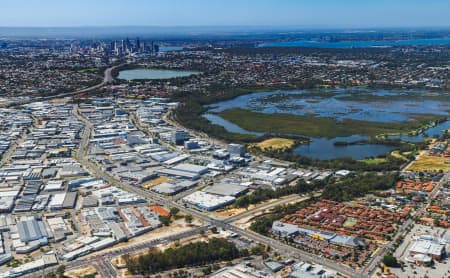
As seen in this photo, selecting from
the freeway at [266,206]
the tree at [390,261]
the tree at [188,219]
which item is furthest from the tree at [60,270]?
the tree at [390,261]

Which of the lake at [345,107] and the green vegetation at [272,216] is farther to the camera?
the lake at [345,107]

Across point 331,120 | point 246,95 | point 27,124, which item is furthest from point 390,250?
point 246,95

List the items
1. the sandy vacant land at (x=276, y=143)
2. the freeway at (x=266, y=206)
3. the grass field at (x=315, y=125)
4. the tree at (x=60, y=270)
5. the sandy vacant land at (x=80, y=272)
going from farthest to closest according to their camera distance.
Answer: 1. the grass field at (x=315, y=125)
2. the sandy vacant land at (x=276, y=143)
3. the freeway at (x=266, y=206)
4. the sandy vacant land at (x=80, y=272)
5. the tree at (x=60, y=270)

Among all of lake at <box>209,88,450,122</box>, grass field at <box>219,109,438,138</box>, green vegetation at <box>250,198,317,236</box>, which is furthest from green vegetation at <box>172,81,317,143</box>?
green vegetation at <box>250,198,317,236</box>

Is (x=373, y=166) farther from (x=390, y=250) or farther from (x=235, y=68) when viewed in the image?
(x=235, y=68)

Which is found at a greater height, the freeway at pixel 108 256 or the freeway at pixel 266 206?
the freeway at pixel 266 206

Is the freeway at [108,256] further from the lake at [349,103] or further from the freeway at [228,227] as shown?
the lake at [349,103]
